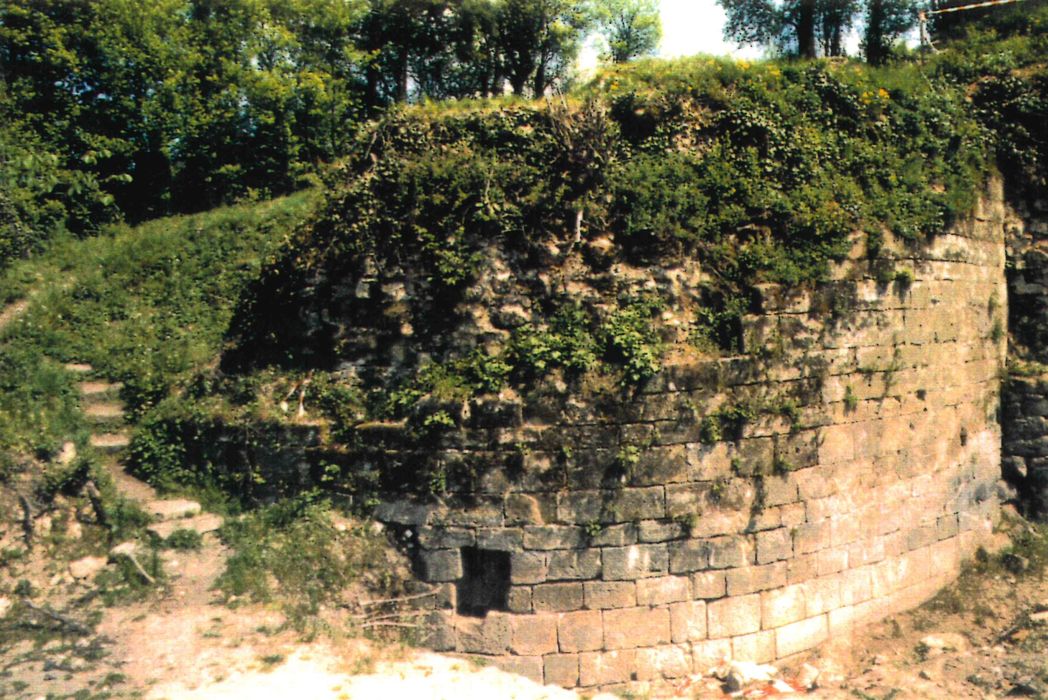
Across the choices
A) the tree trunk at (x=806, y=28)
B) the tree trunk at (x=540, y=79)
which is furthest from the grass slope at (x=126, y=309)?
the tree trunk at (x=540, y=79)

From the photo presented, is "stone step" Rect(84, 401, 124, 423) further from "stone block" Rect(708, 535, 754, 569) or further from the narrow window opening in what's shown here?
"stone block" Rect(708, 535, 754, 569)

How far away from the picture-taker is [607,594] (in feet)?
26.5

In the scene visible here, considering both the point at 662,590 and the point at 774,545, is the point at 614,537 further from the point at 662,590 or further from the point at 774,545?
the point at 774,545

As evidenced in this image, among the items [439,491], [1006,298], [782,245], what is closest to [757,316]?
[782,245]

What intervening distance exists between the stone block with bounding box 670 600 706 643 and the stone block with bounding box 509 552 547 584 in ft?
4.67

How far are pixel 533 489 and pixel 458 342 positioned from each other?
5.74 feet

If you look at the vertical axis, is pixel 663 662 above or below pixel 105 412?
below

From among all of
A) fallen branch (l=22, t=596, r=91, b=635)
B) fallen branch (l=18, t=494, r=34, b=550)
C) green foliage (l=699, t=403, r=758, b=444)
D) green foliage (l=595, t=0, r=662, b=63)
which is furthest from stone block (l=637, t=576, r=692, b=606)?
green foliage (l=595, t=0, r=662, b=63)

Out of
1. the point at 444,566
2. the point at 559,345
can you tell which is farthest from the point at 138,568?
the point at 559,345

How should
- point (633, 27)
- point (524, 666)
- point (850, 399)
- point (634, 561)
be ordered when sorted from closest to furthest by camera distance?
point (524, 666), point (634, 561), point (850, 399), point (633, 27)

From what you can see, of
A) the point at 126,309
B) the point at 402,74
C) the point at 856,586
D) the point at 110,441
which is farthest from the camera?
the point at 402,74

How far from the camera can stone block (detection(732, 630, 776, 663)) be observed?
8.37 meters

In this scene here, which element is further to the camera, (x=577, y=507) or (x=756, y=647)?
(x=756, y=647)

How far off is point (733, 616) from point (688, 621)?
1.71 feet
